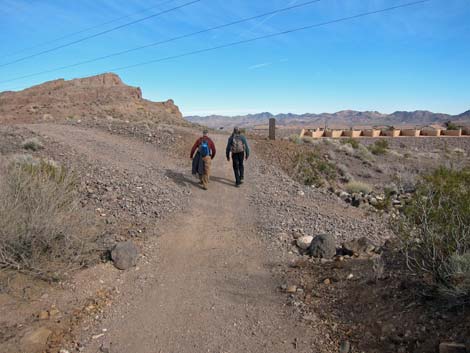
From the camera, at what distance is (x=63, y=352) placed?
4.12m

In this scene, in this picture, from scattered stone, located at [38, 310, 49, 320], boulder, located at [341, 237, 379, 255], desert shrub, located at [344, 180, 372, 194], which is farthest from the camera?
desert shrub, located at [344, 180, 372, 194]

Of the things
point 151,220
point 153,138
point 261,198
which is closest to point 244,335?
point 151,220

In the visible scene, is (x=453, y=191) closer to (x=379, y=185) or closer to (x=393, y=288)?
(x=393, y=288)

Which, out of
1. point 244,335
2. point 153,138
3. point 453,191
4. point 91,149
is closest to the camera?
point 244,335

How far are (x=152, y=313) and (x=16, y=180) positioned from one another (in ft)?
10.5

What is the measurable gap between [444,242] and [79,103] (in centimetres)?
4512

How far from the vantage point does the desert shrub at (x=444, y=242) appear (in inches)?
155

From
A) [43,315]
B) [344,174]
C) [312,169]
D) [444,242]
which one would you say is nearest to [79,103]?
[344,174]

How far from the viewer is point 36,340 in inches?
166

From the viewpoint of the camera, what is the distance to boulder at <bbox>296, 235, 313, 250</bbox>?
23.4ft

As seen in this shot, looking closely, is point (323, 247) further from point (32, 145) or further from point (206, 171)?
point (32, 145)

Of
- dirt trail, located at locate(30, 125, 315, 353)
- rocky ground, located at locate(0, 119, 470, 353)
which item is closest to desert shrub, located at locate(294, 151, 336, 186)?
rocky ground, located at locate(0, 119, 470, 353)

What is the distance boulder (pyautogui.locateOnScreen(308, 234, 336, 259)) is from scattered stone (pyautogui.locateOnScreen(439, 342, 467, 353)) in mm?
3087

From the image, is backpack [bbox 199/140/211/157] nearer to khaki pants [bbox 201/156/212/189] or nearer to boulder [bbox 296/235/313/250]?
khaki pants [bbox 201/156/212/189]
